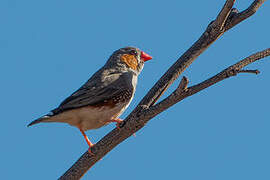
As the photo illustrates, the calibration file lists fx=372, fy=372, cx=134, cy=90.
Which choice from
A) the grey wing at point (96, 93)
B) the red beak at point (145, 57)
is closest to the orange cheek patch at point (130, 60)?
the red beak at point (145, 57)

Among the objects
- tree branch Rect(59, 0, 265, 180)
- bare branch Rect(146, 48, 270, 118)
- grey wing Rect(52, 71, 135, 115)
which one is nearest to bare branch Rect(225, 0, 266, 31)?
tree branch Rect(59, 0, 265, 180)

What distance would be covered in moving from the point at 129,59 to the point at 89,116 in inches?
83.4

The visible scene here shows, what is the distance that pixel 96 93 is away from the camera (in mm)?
6496

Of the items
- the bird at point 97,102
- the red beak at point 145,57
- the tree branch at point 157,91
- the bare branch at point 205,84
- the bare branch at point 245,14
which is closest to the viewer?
the bare branch at point 205,84

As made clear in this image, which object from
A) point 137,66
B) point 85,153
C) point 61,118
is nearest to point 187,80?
point 85,153

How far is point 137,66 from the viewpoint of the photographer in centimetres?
805

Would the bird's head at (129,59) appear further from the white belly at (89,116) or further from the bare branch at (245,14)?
the bare branch at (245,14)

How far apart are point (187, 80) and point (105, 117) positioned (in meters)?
2.32

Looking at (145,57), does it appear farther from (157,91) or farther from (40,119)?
(40,119)

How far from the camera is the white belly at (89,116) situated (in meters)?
6.15

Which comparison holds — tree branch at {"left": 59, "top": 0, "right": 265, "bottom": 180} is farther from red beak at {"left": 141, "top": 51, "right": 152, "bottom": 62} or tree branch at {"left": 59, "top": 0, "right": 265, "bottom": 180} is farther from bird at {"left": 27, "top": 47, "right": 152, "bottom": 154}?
red beak at {"left": 141, "top": 51, "right": 152, "bottom": 62}

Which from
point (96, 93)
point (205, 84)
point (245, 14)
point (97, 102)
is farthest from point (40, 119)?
point (245, 14)

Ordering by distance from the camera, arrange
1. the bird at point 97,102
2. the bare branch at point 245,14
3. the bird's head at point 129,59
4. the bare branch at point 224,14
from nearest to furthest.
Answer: the bare branch at point 224,14, the bare branch at point 245,14, the bird at point 97,102, the bird's head at point 129,59

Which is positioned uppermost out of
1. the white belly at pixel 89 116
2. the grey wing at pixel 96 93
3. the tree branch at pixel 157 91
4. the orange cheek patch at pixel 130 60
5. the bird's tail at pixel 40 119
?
the orange cheek patch at pixel 130 60
